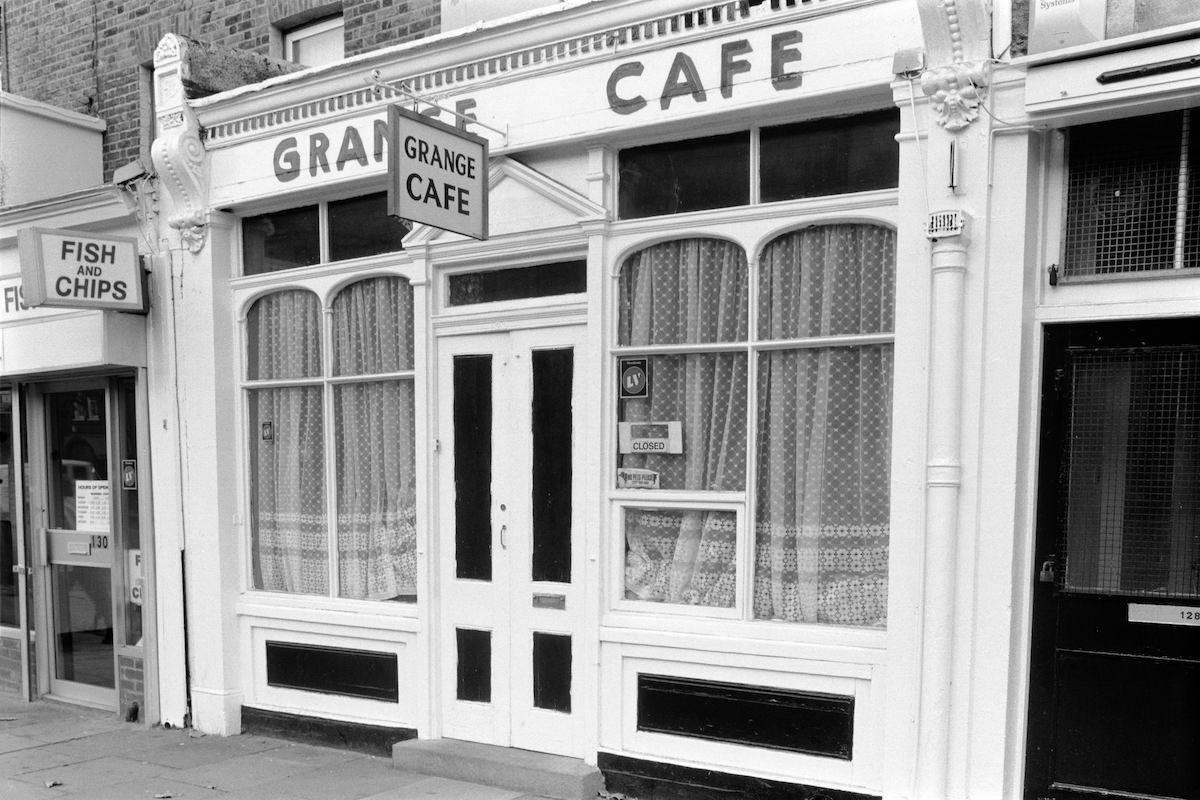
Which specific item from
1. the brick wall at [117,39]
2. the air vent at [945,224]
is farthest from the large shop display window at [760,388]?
the brick wall at [117,39]

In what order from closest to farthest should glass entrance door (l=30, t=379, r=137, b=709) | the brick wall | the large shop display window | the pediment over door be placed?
1. the large shop display window
2. the pediment over door
3. glass entrance door (l=30, t=379, r=137, b=709)
4. the brick wall

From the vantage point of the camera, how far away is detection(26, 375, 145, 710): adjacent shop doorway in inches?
287

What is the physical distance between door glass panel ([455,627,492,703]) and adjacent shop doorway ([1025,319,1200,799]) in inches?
113

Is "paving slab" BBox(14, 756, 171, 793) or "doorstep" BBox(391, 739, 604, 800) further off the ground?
"doorstep" BBox(391, 739, 604, 800)

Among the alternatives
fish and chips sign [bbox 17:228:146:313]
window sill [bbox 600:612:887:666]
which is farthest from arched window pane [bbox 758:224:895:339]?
fish and chips sign [bbox 17:228:146:313]

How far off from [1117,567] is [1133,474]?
0.39m

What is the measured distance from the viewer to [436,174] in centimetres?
503

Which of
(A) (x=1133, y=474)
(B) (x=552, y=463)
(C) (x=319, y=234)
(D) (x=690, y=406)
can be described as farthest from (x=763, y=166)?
(C) (x=319, y=234)

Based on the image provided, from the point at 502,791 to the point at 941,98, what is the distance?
4.04 metres

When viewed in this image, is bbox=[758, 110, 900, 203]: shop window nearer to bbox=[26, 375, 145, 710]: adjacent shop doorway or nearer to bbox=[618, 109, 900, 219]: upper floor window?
bbox=[618, 109, 900, 219]: upper floor window

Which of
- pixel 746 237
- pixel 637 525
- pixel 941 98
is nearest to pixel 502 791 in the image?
pixel 637 525

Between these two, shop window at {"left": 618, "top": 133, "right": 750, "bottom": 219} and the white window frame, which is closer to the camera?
shop window at {"left": 618, "top": 133, "right": 750, "bottom": 219}

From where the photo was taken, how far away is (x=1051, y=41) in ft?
13.4

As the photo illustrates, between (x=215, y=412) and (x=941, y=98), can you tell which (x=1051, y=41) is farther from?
(x=215, y=412)
